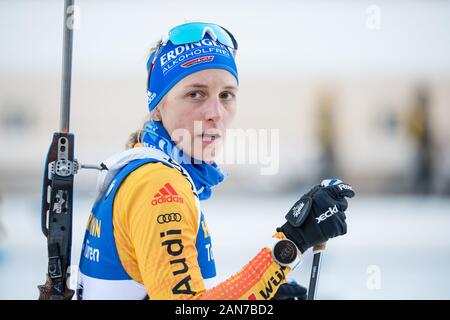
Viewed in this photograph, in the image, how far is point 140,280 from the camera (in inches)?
60.2

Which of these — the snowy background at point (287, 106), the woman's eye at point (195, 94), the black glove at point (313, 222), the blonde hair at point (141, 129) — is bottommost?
the black glove at point (313, 222)

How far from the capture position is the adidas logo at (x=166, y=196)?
4.56ft

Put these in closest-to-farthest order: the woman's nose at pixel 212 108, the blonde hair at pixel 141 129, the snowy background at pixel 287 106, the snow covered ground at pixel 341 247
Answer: the woman's nose at pixel 212 108, the blonde hair at pixel 141 129, the snow covered ground at pixel 341 247, the snowy background at pixel 287 106

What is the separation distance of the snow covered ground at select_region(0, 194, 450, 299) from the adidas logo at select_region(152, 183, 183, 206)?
2644 millimetres

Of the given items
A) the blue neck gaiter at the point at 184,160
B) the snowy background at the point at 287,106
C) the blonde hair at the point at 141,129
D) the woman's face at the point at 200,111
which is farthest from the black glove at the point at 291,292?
the snowy background at the point at 287,106

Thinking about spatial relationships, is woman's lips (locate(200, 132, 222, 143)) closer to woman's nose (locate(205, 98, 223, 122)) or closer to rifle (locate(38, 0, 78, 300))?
woman's nose (locate(205, 98, 223, 122))

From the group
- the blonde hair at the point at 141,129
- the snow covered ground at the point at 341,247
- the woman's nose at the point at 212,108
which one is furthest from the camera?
the snow covered ground at the point at 341,247

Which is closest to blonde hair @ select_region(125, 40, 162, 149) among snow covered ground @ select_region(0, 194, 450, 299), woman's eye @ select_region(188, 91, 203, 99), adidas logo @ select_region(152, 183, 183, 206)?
Result: woman's eye @ select_region(188, 91, 203, 99)

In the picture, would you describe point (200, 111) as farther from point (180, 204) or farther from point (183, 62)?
point (180, 204)

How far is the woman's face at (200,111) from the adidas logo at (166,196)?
324 millimetres

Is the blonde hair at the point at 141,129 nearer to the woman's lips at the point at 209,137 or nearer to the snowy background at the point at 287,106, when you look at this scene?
the woman's lips at the point at 209,137

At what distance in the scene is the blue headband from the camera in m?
1.74

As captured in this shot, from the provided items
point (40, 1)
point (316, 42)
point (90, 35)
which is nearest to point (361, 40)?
point (316, 42)

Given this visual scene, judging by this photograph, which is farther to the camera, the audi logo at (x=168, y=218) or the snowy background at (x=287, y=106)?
the snowy background at (x=287, y=106)
